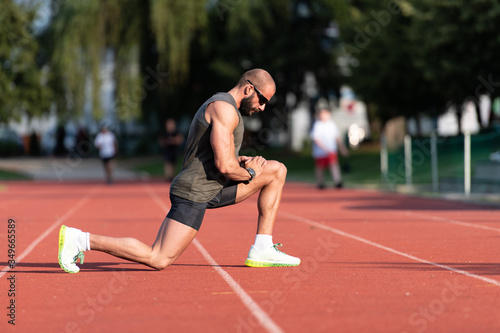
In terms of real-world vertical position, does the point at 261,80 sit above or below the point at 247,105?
above

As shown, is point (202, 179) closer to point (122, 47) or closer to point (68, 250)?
point (68, 250)

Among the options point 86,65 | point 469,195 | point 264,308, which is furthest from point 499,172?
point 86,65

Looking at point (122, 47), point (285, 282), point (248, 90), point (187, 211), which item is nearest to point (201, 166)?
point (187, 211)

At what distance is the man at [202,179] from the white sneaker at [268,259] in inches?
22.1

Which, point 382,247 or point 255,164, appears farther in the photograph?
point 382,247

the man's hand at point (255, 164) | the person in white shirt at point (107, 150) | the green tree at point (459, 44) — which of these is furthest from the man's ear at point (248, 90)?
the person in white shirt at point (107, 150)

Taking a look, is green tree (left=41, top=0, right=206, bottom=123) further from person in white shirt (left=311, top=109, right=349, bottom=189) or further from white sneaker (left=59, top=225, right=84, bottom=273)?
white sneaker (left=59, top=225, right=84, bottom=273)

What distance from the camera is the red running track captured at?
5.40m

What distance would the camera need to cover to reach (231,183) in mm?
7777

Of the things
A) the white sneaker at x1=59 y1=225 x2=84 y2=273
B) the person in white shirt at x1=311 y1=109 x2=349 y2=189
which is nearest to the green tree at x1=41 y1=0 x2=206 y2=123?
the person in white shirt at x1=311 y1=109 x2=349 y2=189

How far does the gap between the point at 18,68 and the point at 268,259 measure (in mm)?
23449

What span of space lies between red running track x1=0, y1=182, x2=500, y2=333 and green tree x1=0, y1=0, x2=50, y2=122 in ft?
51.8

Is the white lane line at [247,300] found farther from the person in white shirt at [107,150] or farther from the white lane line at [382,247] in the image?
the person in white shirt at [107,150]

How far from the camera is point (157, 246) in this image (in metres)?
7.45
